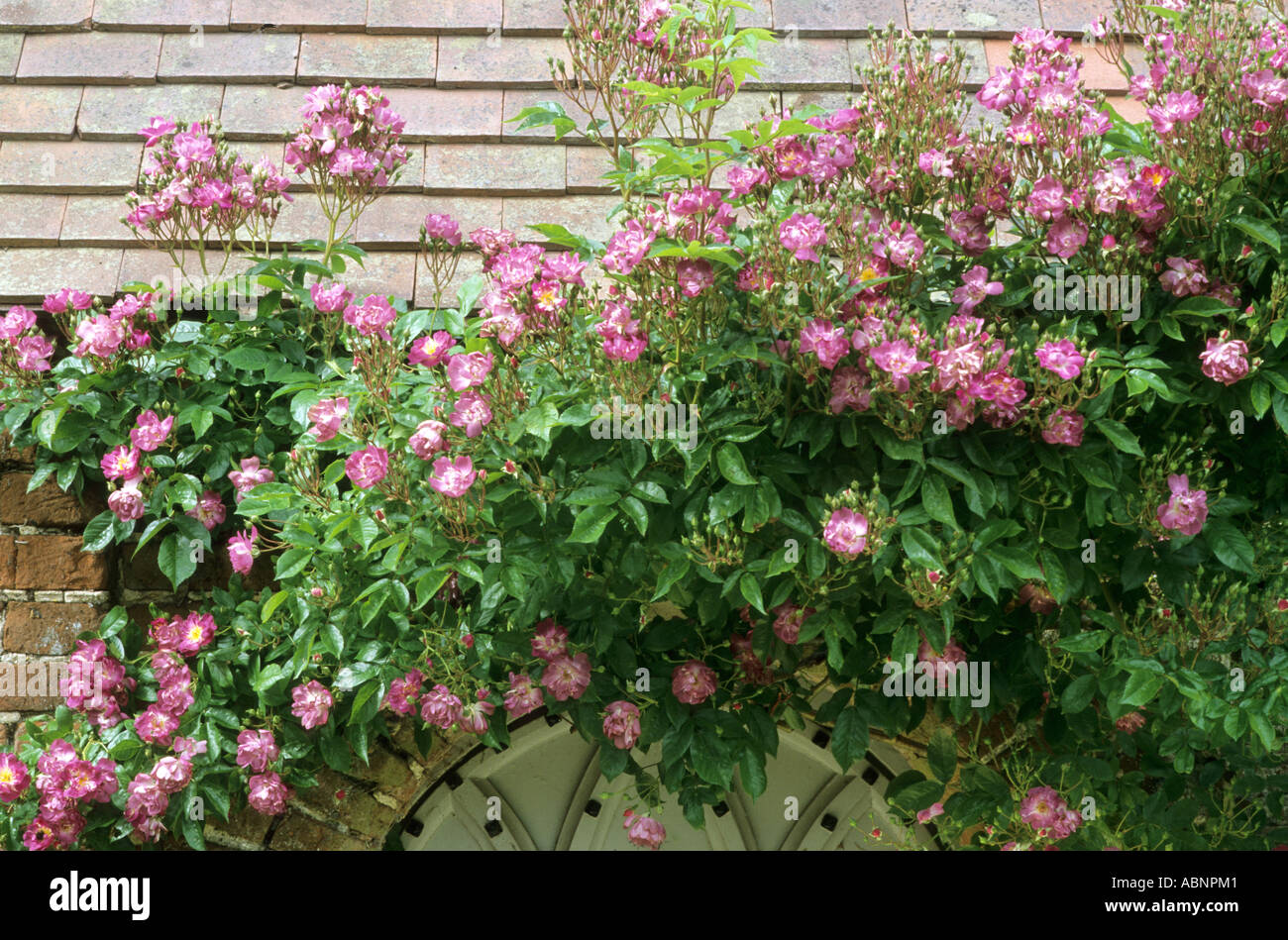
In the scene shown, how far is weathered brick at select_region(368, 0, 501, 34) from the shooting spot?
310 cm

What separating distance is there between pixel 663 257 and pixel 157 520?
1.34m

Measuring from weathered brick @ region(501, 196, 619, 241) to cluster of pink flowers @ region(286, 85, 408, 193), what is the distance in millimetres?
308

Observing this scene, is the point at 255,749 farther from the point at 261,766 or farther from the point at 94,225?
the point at 94,225

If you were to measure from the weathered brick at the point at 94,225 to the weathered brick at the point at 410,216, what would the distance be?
0.53m

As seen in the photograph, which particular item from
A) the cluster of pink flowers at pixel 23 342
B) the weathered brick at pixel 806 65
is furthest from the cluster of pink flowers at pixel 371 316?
the weathered brick at pixel 806 65

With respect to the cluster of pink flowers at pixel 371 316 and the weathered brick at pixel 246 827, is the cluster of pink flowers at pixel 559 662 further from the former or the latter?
the weathered brick at pixel 246 827

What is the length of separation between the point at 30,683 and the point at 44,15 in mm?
1566

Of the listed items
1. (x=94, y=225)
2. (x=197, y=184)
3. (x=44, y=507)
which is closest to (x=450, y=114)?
(x=197, y=184)

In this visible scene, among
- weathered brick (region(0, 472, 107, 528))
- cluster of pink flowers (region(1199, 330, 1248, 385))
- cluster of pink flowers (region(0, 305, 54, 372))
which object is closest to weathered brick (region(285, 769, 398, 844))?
weathered brick (region(0, 472, 107, 528))

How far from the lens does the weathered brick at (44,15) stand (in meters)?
3.09

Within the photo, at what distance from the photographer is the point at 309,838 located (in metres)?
2.95

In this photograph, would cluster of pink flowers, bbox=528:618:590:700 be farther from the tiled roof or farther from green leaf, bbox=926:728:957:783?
the tiled roof
